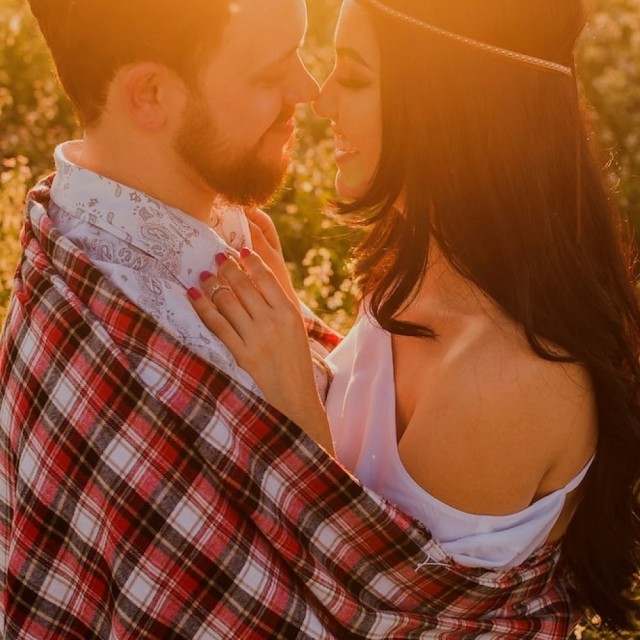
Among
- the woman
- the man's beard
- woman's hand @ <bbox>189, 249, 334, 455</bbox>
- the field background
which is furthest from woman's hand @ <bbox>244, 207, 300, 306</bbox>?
the field background

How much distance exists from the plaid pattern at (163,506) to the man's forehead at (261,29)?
0.64 meters

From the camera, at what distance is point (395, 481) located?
102 inches

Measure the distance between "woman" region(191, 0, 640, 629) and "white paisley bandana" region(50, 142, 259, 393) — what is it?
6cm

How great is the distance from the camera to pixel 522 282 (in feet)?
8.38

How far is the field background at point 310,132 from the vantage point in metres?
5.21

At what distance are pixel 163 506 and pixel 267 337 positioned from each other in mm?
445

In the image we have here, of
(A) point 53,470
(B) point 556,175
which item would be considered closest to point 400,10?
(B) point 556,175

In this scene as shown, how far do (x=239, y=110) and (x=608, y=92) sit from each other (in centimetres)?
577

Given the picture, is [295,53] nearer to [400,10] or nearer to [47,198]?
[400,10]

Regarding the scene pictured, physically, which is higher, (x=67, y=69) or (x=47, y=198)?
(x=67, y=69)

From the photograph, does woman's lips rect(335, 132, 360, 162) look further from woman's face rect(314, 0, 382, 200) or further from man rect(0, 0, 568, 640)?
man rect(0, 0, 568, 640)

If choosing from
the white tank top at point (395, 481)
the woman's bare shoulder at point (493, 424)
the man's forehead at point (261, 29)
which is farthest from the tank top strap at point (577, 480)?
the man's forehead at point (261, 29)

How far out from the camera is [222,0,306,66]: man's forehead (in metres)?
2.62

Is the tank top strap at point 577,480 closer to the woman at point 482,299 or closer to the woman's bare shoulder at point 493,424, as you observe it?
the woman at point 482,299
